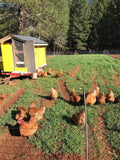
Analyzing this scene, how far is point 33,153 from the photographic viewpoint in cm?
370

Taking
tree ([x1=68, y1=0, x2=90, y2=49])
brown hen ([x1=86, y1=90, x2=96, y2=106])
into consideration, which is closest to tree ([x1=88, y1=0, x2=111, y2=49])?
tree ([x1=68, y1=0, x2=90, y2=49])

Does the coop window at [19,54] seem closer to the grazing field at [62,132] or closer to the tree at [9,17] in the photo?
the grazing field at [62,132]

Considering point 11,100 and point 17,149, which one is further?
point 11,100

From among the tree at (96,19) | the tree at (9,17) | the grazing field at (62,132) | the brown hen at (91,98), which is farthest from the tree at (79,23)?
the brown hen at (91,98)

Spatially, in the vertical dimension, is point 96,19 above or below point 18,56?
above

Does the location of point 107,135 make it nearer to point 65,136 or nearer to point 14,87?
point 65,136

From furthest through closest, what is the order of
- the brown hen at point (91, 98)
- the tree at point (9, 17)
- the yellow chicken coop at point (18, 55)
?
the tree at point (9, 17), the yellow chicken coop at point (18, 55), the brown hen at point (91, 98)

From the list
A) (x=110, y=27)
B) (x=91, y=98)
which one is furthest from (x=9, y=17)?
(x=110, y=27)

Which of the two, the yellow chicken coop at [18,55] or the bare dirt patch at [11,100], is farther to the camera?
the yellow chicken coop at [18,55]

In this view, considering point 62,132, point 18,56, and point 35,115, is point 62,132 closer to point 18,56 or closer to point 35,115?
point 35,115

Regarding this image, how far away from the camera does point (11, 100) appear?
6516mm

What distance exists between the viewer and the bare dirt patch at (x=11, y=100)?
5771mm

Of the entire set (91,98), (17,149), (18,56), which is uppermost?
(18,56)

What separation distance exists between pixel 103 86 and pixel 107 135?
12.9 feet
